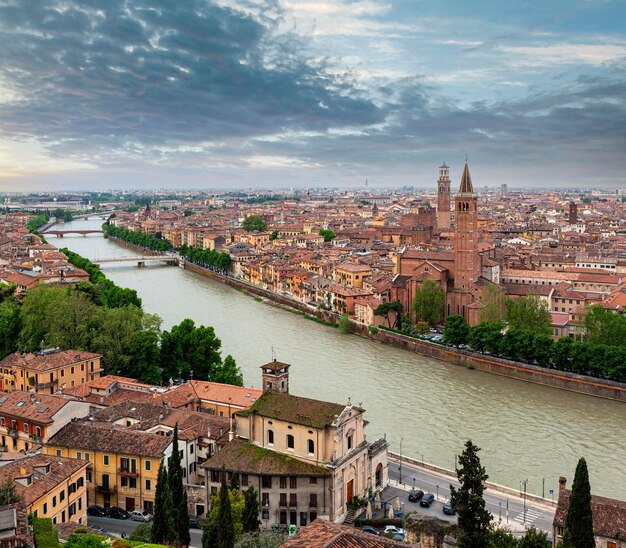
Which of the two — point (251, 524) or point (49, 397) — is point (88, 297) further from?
point (251, 524)

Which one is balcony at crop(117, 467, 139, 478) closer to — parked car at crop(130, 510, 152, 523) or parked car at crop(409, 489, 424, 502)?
parked car at crop(130, 510, 152, 523)

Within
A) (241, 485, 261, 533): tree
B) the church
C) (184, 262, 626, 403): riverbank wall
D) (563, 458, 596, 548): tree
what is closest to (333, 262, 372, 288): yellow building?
(184, 262, 626, 403): riverbank wall

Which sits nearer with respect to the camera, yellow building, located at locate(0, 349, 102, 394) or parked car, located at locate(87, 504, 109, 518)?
parked car, located at locate(87, 504, 109, 518)

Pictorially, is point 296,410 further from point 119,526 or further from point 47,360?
point 47,360

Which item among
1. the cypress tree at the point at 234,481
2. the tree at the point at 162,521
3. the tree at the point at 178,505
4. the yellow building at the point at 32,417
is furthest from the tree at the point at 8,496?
the yellow building at the point at 32,417

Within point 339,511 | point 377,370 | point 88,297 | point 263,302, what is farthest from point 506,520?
point 263,302

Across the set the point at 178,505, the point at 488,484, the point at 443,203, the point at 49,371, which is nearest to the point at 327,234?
the point at 443,203
